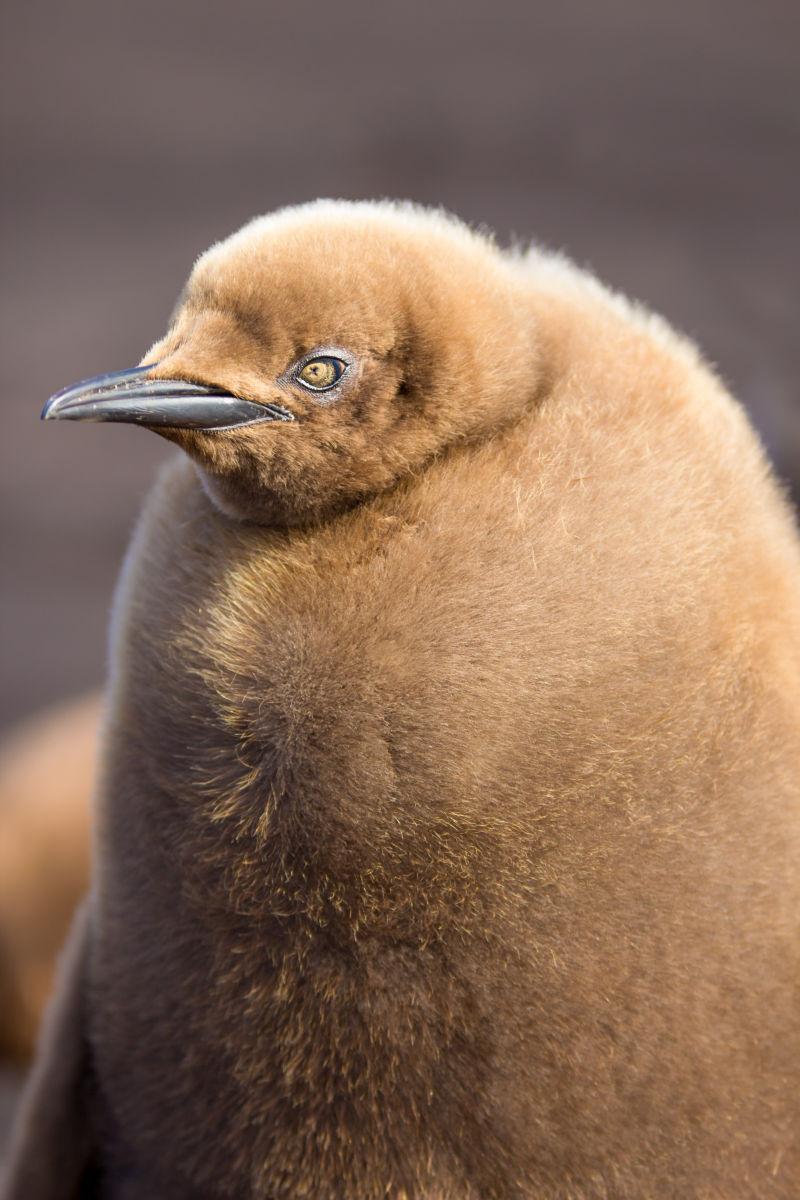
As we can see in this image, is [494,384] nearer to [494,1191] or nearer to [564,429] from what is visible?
[564,429]

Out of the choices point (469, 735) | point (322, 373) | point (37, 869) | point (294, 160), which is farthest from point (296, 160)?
point (469, 735)

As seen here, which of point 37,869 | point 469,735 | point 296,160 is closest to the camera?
point 469,735

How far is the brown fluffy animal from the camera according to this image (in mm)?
1713

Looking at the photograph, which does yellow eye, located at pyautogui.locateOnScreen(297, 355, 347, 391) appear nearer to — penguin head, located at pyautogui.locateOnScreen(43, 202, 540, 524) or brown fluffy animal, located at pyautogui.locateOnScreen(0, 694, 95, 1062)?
penguin head, located at pyautogui.locateOnScreen(43, 202, 540, 524)

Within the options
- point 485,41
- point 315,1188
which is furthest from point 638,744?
point 485,41

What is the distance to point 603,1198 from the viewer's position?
0.76 meters

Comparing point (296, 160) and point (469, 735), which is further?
point (296, 160)

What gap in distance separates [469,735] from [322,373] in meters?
0.20

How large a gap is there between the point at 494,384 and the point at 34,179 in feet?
7.53

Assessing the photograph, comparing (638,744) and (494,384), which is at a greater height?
(494,384)

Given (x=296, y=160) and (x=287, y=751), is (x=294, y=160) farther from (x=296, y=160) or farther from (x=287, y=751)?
(x=287, y=751)

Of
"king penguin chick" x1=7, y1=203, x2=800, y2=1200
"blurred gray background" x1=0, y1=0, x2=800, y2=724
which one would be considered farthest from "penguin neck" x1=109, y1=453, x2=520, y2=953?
"blurred gray background" x1=0, y1=0, x2=800, y2=724

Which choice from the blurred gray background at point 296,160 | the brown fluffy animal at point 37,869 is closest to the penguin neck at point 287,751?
the brown fluffy animal at point 37,869

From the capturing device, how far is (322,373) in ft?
2.45
